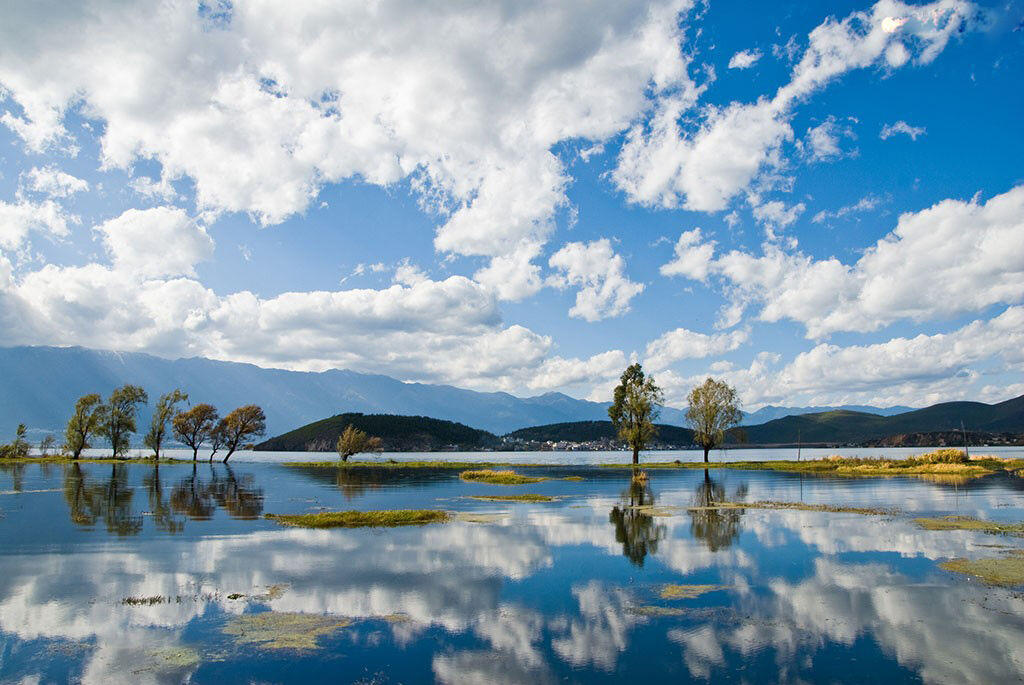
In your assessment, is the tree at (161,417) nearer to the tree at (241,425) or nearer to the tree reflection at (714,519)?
the tree at (241,425)

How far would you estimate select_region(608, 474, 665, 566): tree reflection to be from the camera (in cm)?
3409

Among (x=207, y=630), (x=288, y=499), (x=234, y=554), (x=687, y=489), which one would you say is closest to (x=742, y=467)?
(x=687, y=489)

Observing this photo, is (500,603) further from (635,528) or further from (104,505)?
(104,505)

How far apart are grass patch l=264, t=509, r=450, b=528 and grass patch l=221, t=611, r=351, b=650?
23244 millimetres

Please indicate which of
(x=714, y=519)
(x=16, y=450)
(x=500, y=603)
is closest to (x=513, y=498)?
(x=714, y=519)

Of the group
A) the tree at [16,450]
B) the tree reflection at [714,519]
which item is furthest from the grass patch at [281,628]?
the tree at [16,450]

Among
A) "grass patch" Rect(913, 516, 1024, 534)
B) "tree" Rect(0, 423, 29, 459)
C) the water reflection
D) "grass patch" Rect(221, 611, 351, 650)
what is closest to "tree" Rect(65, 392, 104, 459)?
"tree" Rect(0, 423, 29, 459)

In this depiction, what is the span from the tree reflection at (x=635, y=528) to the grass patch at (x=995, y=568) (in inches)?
554

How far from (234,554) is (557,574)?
17.0m

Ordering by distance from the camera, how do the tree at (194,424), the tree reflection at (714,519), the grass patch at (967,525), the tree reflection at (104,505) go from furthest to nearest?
the tree at (194,424)
the tree reflection at (104,505)
the grass patch at (967,525)
the tree reflection at (714,519)

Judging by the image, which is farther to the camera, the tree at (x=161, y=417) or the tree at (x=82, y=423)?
the tree at (x=161, y=417)

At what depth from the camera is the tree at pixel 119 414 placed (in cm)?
15338

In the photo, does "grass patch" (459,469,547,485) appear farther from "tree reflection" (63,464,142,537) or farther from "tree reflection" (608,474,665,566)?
"tree reflection" (63,464,142,537)

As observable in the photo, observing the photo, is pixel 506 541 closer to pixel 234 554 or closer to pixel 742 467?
pixel 234 554
